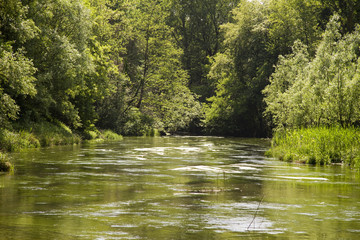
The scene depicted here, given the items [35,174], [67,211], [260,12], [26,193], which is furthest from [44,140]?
[260,12]

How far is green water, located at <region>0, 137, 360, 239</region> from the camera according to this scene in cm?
861

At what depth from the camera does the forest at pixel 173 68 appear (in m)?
27.7

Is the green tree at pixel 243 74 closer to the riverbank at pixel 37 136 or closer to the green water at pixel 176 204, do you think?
the riverbank at pixel 37 136

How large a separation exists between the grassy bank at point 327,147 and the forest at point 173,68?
1111 millimetres

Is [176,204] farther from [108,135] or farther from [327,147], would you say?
[108,135]

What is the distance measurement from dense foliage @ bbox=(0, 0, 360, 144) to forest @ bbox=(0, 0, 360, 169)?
0.12m

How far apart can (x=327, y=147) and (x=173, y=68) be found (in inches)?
1983

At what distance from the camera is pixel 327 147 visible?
982 inches

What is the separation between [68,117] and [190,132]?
126 feet

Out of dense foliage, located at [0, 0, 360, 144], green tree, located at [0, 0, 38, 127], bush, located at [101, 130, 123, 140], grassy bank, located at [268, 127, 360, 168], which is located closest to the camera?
grassy bank, located at [268, 127, 360, 168]

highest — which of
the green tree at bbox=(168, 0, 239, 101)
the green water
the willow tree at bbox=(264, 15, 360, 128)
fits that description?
the green tree at bbox=(168, 0, 239, 101)

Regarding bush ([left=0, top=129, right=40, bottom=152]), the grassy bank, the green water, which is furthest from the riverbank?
the grassy bank

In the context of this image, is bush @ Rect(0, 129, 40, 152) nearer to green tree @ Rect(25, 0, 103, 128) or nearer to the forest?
the forest

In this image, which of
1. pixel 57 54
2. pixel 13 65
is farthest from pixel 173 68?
pixel 13 65
